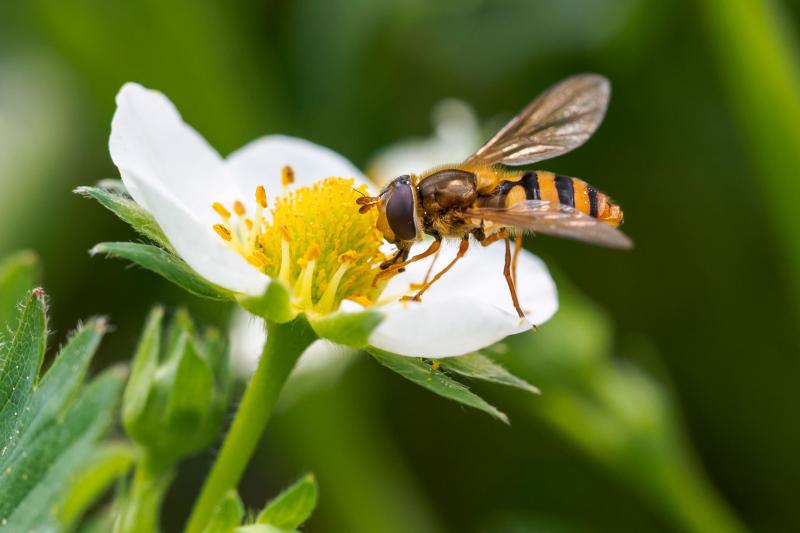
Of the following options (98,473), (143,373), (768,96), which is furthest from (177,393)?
(768,96)

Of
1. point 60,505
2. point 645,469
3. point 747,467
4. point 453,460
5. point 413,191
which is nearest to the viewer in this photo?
point 60,505

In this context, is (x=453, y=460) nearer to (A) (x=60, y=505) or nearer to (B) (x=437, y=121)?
(B) (x=437, y=121)

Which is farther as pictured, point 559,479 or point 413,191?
point 559,479

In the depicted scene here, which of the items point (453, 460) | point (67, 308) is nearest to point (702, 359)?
point (453, 460)

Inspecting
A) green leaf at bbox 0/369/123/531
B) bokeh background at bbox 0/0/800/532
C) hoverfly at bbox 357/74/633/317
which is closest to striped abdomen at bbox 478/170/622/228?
hoverfly at bbox 357/74/633/317

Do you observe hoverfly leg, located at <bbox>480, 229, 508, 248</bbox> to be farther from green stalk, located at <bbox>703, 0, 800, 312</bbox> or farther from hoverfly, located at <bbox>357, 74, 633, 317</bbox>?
green stalk, located at <bbox>703, 0, 800, 312</bbox>

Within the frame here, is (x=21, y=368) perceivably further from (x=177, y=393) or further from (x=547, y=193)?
Answer: (x=547, y=193)

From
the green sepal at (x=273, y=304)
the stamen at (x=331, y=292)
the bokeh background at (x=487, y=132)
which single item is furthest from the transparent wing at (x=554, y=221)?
the bokeh background at (x=487, y=132)
